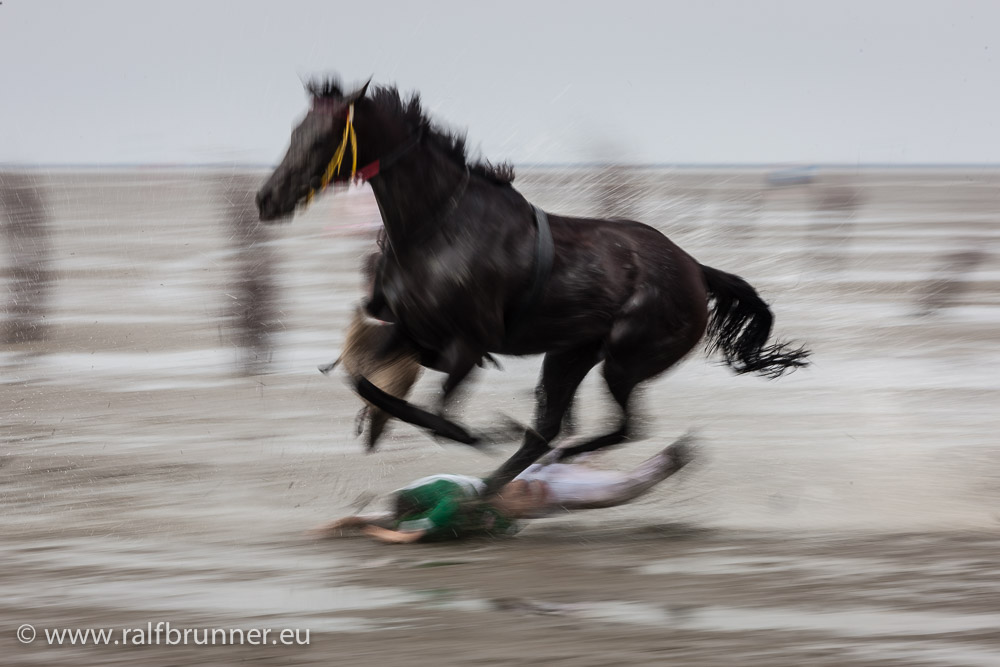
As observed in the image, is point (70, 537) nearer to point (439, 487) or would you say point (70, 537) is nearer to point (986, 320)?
point (439, 487)

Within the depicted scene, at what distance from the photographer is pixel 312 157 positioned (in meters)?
4.78

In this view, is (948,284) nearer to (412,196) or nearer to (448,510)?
(448,510)

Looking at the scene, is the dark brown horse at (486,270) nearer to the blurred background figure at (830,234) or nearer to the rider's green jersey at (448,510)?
the rider's green jersey at (448,510)

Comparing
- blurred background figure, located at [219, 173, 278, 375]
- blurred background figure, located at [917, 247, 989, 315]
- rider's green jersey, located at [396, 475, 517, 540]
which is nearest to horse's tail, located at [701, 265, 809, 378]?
rider's green jersey, located at [396, 475, 517, 540]

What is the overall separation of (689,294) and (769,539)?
3.36 ft

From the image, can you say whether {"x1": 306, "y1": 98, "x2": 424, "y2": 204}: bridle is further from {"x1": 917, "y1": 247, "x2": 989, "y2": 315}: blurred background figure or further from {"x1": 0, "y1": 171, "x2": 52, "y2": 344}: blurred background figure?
{"x1": 917, "y1": 247, "x2": 989, "y2": 315}: blurred background figure

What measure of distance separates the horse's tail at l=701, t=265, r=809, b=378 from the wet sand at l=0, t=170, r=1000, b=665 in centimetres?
59

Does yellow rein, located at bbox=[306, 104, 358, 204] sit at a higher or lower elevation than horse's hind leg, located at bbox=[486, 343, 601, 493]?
higher

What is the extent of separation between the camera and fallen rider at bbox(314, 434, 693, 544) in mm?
5168

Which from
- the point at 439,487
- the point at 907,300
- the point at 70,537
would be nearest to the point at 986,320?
the point at 907,300

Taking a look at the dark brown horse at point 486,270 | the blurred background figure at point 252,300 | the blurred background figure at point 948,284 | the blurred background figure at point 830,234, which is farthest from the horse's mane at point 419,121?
the blurred background figure at point 830,234

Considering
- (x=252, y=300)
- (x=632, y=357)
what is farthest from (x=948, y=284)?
(x=632, y=357)

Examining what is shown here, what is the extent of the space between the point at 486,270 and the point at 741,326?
1437 mm

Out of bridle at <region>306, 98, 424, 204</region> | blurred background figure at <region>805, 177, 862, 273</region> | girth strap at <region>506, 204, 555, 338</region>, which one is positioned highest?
bridle at <region>306, 98, 424, 204</region>
